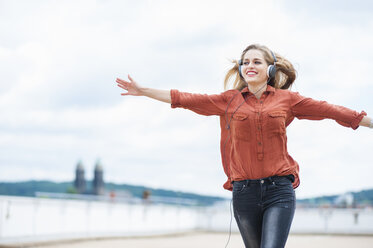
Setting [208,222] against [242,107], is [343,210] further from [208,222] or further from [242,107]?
[242,107]

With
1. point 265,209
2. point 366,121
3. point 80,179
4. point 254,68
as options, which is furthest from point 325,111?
point 80,179

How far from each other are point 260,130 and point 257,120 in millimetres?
68

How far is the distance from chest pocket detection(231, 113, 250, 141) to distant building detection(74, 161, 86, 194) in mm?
185011

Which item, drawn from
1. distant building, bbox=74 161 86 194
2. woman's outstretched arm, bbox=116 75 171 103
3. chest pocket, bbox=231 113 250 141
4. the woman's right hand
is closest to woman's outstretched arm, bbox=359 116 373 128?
chest pocket, bbox=231 113 250 141

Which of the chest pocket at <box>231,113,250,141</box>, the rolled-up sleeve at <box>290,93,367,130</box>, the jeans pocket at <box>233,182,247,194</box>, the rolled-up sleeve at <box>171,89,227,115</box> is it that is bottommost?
the jeans pocket at <box>233,182,247,194</box>

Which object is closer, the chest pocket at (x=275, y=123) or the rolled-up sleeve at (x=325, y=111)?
the chest pocket at (x=275, y=123)

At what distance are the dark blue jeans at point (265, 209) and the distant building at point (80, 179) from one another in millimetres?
184951

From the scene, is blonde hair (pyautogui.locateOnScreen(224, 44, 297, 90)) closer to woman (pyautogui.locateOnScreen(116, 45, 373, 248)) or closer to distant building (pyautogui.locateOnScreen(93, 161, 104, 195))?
woman (pyautogui.locateOnScreen(116, 45, 373, 248))

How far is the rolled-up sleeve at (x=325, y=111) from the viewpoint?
13.8ft

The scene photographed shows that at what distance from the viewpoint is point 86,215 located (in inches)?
741

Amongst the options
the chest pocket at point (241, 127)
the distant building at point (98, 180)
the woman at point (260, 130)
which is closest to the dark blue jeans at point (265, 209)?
the woman at point (260, 130)

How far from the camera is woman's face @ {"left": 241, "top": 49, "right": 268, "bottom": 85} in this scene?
4379mm

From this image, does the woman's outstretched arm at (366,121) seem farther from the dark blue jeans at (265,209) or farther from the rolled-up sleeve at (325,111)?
the dark blue jeans at (265,209)

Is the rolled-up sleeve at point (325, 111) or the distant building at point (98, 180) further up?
the distant building at point (98, 180)
